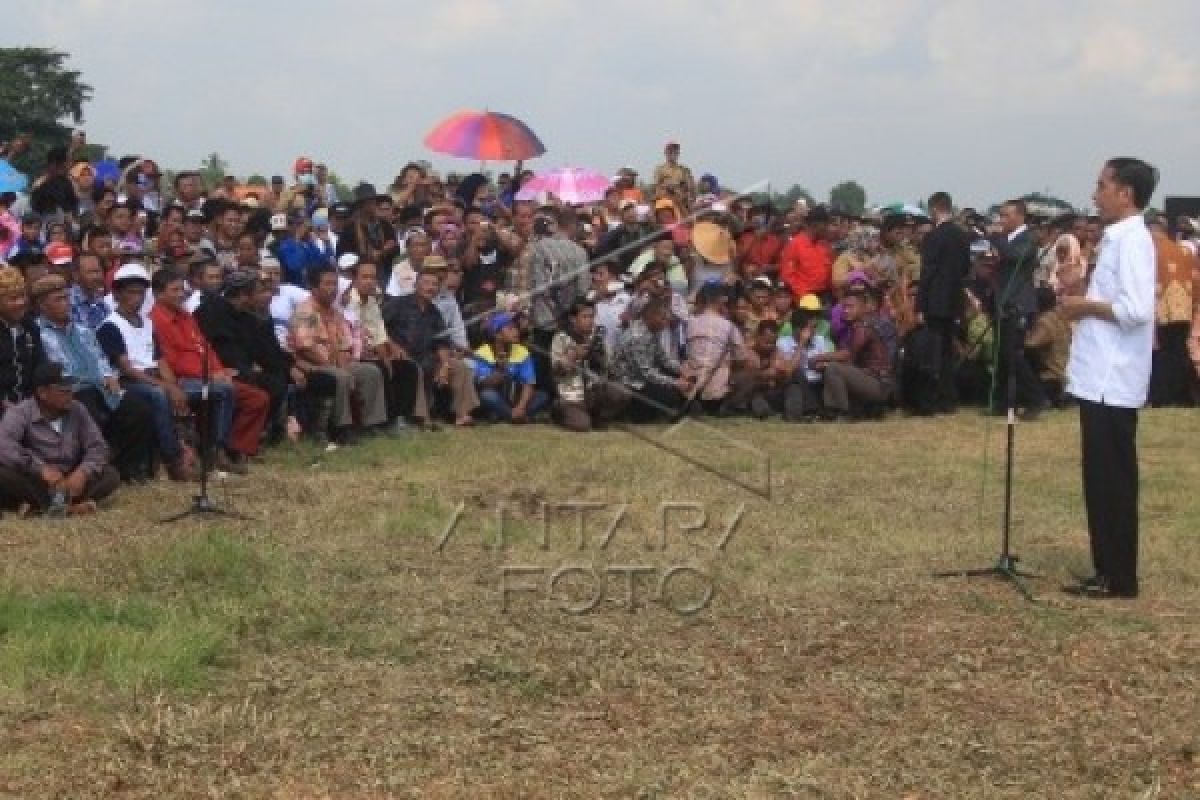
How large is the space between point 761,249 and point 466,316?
349 centimetres

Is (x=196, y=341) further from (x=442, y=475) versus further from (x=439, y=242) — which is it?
(x=439, y=242)

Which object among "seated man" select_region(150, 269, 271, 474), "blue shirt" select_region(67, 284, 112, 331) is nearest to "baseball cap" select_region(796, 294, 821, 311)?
"seated man" select_region(150, 269, 271, 474)

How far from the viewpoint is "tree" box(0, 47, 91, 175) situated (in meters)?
23.6

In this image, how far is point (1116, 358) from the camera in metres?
6.73

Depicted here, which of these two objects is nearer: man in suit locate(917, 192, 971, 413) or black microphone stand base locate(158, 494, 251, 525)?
black microphone stand base locate(158, 494, 251, 525)

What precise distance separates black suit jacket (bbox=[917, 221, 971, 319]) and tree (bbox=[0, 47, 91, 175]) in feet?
47.6

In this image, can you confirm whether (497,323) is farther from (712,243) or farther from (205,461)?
(205,461)

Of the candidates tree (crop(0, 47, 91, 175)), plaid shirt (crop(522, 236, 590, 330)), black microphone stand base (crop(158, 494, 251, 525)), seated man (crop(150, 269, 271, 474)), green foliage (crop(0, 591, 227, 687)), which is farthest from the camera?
tree (crop(0, 47, 91, 175))

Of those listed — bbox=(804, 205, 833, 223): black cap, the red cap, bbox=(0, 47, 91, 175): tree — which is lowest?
the red cap

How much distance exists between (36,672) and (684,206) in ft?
35.8

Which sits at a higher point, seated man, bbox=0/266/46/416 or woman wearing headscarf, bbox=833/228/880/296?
woman wearing headscarf, bbox=833/228/880/296

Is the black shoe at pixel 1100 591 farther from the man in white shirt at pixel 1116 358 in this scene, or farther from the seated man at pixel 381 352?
the seated man at pixel 381 352

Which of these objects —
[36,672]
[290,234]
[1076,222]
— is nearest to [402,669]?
[36,672]

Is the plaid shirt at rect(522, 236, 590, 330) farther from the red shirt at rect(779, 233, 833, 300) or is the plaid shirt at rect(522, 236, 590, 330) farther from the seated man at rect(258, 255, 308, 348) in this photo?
the red shirt at rect(779, 233, 833, 300)
